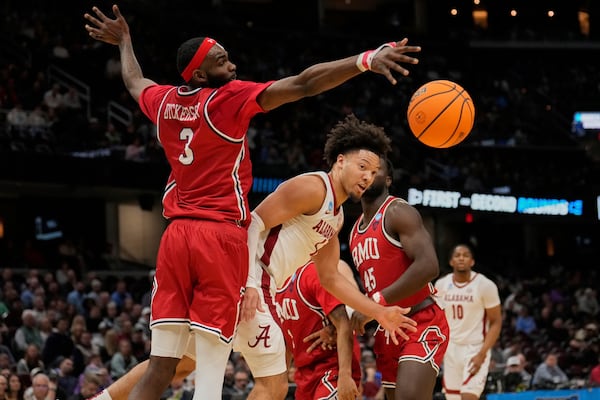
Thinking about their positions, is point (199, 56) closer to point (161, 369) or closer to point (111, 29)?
point (111, 29)

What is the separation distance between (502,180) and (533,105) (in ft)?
18.3

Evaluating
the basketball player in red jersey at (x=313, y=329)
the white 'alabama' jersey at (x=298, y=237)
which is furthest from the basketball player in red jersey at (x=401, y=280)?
the white 'alabama' jersey at (x=298, y=237)

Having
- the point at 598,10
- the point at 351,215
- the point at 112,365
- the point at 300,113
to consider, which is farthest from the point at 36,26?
the point at 598,10

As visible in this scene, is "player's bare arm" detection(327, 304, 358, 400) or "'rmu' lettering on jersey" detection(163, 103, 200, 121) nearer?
"'rmu' lettering on jersey" detection(163, 103, 200, 121)

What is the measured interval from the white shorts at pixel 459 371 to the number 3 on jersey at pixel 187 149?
22.6 ft

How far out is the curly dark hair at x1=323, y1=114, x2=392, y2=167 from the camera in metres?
6.44

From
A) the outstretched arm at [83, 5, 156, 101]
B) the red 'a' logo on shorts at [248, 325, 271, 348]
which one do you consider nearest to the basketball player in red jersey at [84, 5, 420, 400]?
the red 'a' logo on shorts at [248, 325, 271, 348]

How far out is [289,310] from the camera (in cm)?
731

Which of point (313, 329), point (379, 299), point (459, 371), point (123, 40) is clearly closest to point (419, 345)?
point (379, 299)

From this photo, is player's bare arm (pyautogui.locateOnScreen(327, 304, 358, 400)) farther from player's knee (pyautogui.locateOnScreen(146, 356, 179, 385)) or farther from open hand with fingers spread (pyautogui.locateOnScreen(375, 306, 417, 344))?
player's knee (pyautogui.locateOnScreen(146, 356, 179, 385))

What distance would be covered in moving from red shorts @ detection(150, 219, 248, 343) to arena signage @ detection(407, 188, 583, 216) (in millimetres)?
18784

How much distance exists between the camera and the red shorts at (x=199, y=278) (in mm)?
5391

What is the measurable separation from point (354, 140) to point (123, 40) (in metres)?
1.60

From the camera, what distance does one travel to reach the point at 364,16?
38.5 m
